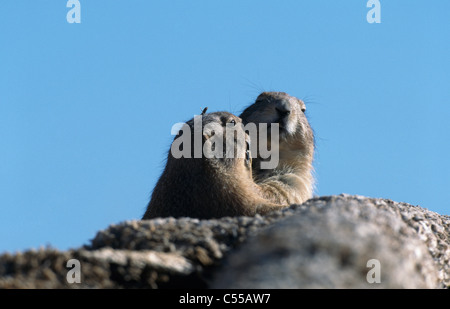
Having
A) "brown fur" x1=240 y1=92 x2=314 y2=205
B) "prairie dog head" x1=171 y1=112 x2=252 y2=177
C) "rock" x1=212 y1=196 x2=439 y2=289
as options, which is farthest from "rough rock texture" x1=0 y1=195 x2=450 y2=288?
"brown fur" x1=240 y1=92 x2=314 y2=205

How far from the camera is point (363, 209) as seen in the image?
7.40 metres

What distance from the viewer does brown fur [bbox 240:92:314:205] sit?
13.1 m

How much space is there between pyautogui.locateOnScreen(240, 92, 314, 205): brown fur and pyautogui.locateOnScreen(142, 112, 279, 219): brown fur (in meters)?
1.55

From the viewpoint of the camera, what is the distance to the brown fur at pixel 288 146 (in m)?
13.1

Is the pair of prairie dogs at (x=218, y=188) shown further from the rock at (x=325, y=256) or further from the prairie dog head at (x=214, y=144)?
the rock at (x=325, y=256)

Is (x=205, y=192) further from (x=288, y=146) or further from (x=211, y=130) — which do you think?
(x=288, y=146)

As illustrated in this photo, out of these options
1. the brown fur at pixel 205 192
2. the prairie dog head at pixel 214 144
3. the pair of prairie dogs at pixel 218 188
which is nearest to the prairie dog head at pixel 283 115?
the pair of prairie dogs at pixel 218 188

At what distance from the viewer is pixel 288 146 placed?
45.8 ft

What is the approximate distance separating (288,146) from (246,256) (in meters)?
7.71

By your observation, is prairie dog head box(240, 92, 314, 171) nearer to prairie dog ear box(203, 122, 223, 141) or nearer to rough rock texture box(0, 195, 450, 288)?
prairie dog ear box(203, 122, 223, 141)

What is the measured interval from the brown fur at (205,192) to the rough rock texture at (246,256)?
3048 mm

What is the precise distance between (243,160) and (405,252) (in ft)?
16.8
